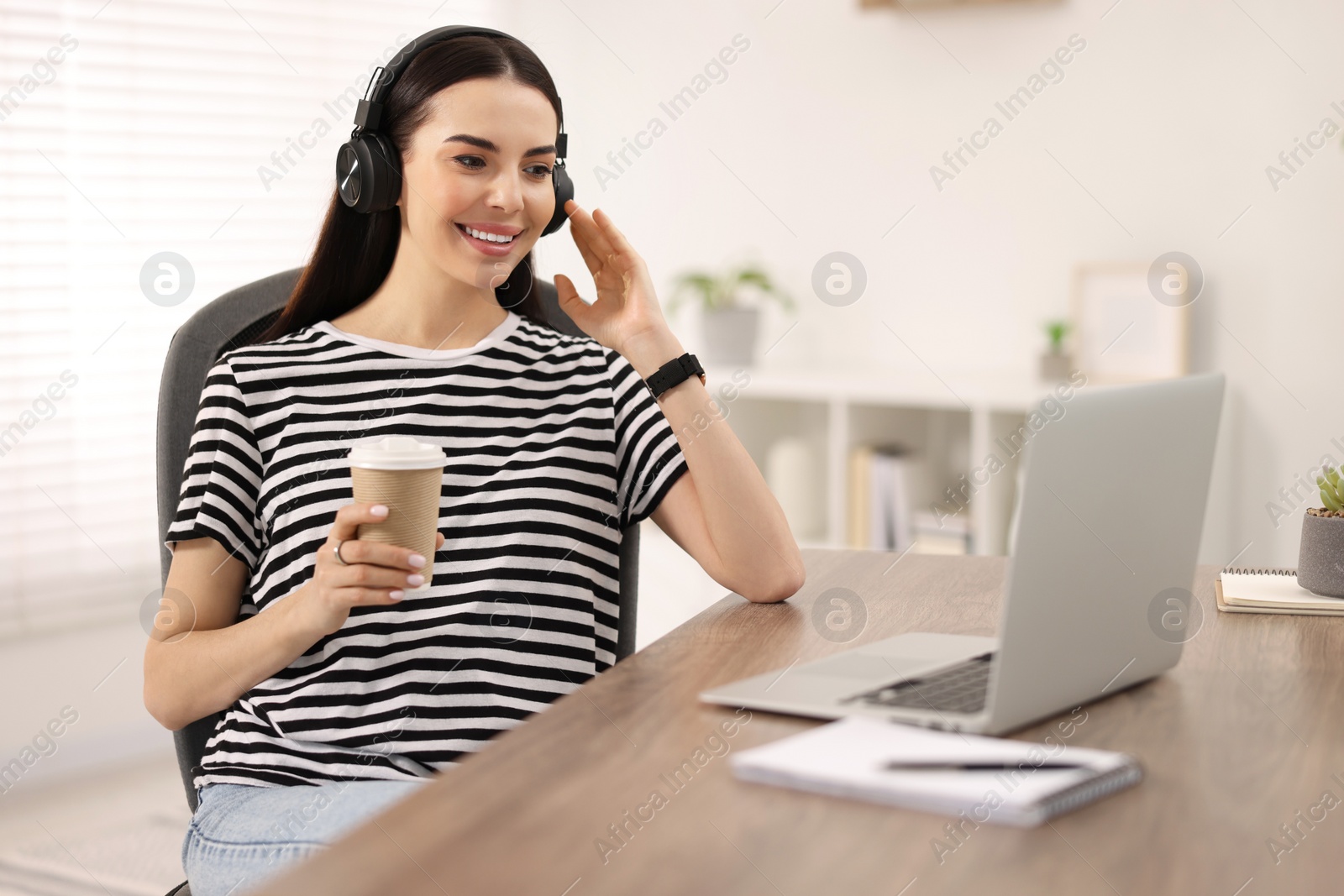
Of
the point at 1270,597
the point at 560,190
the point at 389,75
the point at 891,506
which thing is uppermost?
the point at 389,75

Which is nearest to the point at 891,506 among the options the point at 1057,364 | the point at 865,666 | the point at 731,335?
the point at 1057,364

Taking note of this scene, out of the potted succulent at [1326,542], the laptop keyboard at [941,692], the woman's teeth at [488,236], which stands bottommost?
the laptop keyboard at [941,692]

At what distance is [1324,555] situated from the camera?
1.27 metres

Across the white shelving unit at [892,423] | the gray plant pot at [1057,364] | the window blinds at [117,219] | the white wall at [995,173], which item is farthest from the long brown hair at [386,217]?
the white wall at [995,173]

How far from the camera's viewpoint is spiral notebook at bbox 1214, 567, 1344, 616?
125 centimetres

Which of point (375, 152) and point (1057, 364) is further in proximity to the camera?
point (1057, 364)

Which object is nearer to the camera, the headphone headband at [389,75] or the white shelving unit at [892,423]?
the headphone headband at [389,75]

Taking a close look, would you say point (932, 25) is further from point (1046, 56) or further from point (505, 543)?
point (505, 543)

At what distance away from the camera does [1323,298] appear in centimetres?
274

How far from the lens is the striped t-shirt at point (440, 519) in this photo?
1.26 m

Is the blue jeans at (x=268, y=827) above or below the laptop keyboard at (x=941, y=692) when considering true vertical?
below

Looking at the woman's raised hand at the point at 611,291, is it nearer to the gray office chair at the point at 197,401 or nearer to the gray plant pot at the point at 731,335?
the gray office chair at the point at 197,401

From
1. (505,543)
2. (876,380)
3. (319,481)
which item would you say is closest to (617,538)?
(505,543)

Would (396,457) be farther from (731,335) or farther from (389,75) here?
(731,335)
